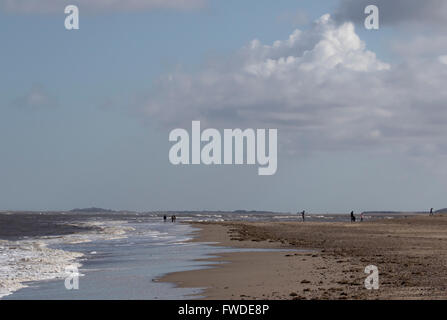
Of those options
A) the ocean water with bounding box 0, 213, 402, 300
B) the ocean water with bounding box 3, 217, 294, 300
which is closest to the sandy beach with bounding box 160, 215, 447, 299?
the ocean water with bounding box 3, 217, 294, 300

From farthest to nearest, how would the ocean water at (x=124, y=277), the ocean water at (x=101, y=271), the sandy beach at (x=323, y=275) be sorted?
the ocean water at (x=101, y=271) < the ocean water at (x=124, y=277) < the sandy beach at (x=323, y=275)

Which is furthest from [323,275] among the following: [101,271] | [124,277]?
[101,271]

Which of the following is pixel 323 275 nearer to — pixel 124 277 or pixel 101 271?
pixel 124 277

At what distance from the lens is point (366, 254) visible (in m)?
30.5

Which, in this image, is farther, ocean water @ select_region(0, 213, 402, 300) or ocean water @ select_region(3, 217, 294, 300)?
ocean water @ select_region(0, 213, 402, 300)

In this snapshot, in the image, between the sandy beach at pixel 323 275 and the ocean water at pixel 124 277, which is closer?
the sandy beach at pixel 323 275

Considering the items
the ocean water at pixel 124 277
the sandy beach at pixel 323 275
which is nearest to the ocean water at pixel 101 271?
the ocean water at pixel 124 277

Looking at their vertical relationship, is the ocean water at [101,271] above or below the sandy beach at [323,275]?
below

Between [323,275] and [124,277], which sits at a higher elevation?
[323,275]

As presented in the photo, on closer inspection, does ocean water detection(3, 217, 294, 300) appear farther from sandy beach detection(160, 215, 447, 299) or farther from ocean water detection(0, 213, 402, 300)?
sandy beach detection(160, 215, 447, 299)

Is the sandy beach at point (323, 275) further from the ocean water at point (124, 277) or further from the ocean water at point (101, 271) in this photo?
the ocean water at point (101, 271)
